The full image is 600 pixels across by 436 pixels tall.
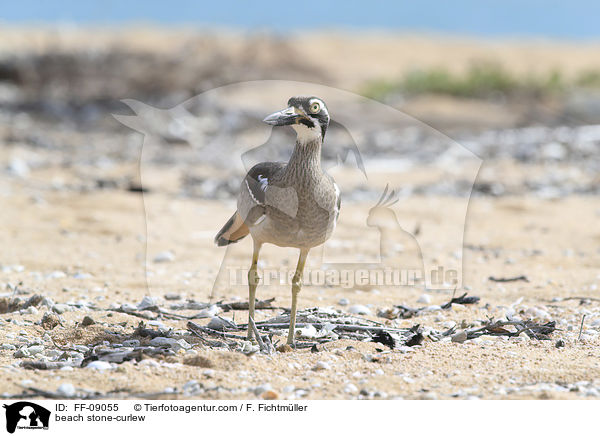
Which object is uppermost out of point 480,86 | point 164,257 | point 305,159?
point 480,86

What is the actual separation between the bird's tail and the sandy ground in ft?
2.00

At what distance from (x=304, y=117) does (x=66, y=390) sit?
6.05ft

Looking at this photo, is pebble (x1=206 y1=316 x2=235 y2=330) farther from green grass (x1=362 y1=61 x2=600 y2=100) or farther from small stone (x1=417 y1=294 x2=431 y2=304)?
green grass (x1=362 y1=61 x2=600 y2=100)

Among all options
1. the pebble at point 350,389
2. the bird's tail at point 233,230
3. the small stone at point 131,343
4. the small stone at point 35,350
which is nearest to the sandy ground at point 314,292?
the pebble at point 350,389

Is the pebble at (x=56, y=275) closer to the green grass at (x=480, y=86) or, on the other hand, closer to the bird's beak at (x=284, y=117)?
the bird's beak at (x=284, y=117)

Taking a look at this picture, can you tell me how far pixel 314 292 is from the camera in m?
5.98

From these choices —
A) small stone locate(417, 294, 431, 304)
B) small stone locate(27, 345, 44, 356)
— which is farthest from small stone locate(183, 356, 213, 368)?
small stone locate(417, 294, 431, 304)

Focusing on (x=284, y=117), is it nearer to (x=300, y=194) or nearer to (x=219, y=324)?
(x=300, y=194)

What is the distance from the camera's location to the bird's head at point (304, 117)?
12.6ft

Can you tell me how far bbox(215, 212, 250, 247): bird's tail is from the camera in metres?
4.60

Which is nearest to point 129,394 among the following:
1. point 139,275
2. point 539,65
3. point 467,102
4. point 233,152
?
point 139,275

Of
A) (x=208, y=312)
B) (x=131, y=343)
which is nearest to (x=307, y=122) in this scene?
(x=131, y=343)

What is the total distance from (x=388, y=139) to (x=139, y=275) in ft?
28.2

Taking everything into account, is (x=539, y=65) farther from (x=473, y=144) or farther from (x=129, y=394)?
(x=129, y=394)
